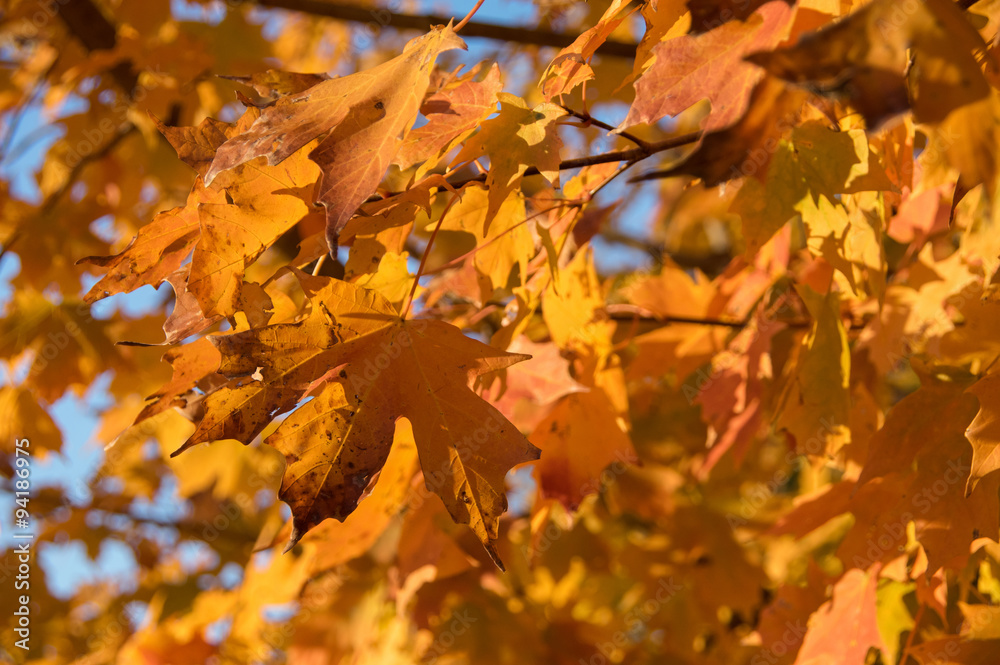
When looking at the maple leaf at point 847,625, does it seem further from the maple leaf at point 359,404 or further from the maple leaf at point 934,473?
the maple leaf at point 359,404

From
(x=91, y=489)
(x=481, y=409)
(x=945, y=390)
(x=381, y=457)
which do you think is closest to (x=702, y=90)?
(x=481, y=409)

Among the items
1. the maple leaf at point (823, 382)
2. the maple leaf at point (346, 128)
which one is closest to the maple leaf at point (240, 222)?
the maple leaf at point (346, 128)

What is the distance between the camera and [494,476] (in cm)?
93

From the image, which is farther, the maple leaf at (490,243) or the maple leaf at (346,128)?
the maple leaf at (490,243)

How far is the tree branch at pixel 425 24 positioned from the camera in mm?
1813

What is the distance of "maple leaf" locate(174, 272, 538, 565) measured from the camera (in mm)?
905

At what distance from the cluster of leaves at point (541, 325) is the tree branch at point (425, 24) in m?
0.29

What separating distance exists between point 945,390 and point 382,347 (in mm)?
907

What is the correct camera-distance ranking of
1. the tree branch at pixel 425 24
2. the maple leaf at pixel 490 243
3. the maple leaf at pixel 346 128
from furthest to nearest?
1. the tree branch at pixel 425 24
2. the maple leaf at pixel 490 243
3. the maple leaf at pixel 346 128

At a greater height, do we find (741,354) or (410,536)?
(741,354)

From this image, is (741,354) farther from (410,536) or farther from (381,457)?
(381,457)

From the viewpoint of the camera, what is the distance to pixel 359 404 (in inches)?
37.4

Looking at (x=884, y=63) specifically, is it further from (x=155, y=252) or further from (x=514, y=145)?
(x=155, y=252)

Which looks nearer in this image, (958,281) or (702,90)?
(702,90)
